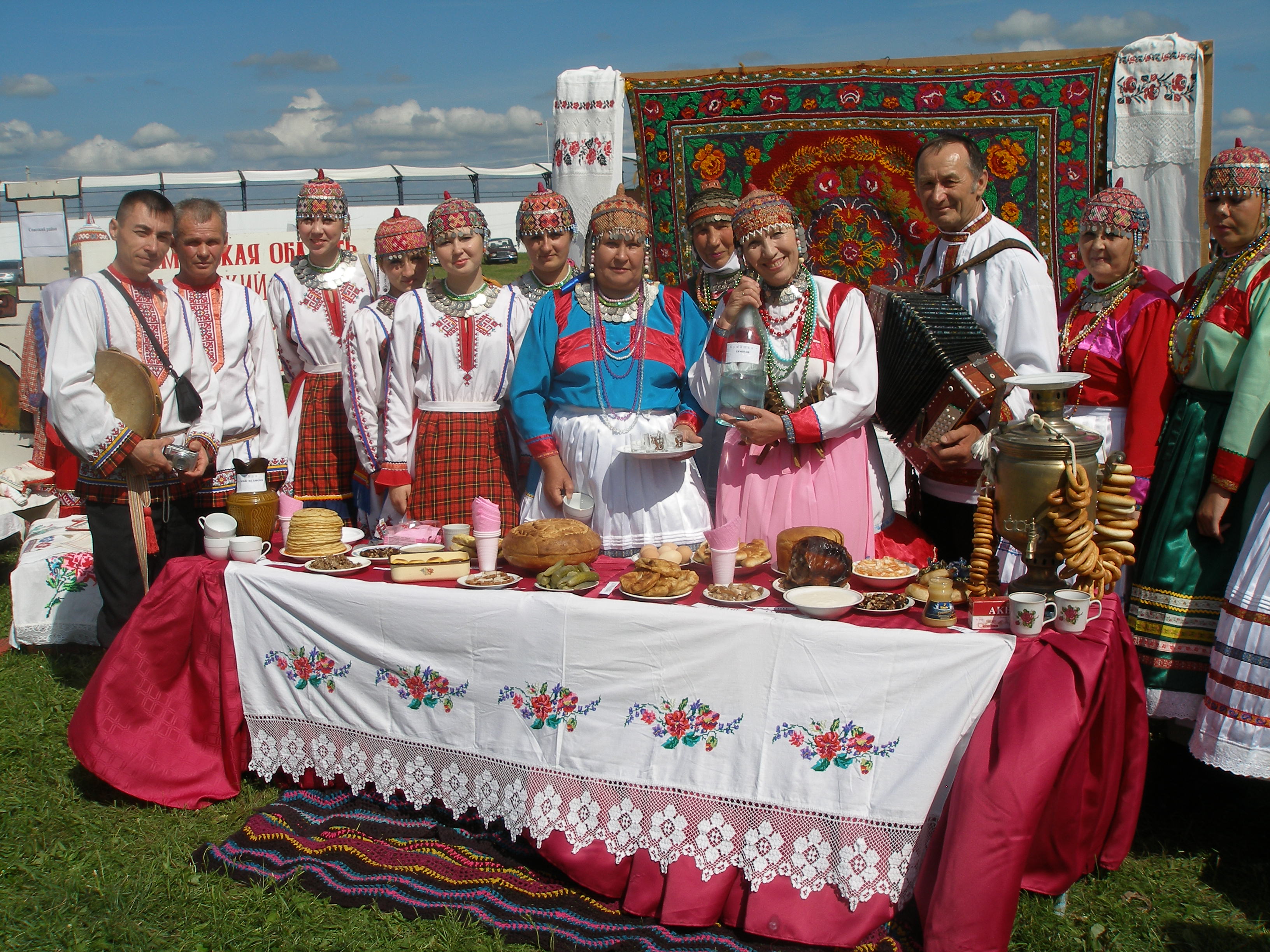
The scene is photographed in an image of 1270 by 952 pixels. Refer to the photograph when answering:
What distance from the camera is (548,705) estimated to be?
9.47 ft

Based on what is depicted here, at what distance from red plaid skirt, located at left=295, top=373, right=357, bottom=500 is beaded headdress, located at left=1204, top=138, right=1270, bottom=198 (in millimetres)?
3995

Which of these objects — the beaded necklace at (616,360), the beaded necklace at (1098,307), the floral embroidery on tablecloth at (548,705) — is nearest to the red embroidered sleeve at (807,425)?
the beaded necklace at (616,360)

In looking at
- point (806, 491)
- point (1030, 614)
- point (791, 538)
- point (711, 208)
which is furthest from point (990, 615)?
point (711, 208)

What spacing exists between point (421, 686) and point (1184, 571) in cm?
264

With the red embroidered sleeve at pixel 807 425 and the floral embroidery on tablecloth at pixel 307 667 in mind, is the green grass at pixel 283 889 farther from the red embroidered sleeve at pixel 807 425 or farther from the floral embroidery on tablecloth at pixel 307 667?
the red embroidered sleeve at pixel 807 425

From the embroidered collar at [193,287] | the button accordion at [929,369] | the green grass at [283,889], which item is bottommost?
the green grass at [283,889]

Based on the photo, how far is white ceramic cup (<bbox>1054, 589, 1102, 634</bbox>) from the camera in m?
2.54

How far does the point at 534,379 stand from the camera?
3.98 metres

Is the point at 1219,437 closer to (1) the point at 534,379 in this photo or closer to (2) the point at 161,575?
(1) the point at 534,379

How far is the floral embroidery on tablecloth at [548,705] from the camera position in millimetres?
2855

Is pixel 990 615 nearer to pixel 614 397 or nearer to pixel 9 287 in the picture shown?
pixel 614 397

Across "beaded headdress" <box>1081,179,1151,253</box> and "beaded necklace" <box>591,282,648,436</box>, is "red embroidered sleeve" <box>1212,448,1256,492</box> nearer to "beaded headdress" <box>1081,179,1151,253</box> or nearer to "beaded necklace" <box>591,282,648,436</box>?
"beaded headdress" <box>1081,179,1151,253</box>

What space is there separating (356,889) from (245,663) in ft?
3.00

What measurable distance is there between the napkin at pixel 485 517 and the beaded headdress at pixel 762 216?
1.34 m
